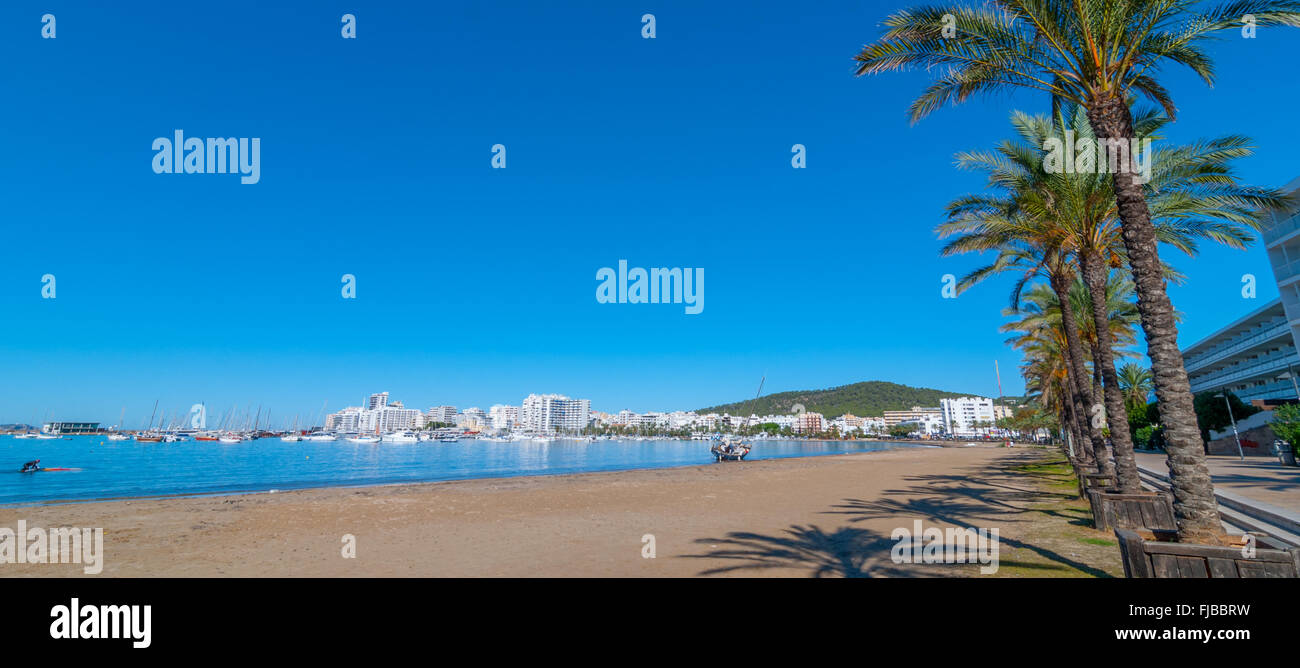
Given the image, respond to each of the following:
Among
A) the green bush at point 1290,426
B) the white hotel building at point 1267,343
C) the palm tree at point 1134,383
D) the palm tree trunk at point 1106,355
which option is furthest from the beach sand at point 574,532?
the palm tree at point 1134,383

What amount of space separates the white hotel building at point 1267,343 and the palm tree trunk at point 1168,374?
1102 inches

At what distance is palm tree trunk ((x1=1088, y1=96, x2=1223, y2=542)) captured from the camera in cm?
648

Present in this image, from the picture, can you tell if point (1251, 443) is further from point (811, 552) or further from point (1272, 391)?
point (811, 552)

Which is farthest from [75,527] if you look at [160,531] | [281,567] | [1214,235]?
[1214,235]

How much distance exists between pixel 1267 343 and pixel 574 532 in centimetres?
6063

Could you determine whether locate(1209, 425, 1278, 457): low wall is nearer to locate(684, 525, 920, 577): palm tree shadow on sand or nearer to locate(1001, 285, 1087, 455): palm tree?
locate(1001, 285, 1087, 455): palm tree

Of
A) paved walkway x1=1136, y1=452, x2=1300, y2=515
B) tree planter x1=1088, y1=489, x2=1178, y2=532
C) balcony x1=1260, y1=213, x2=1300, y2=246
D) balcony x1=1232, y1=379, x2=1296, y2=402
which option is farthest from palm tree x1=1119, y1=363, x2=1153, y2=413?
tree planter x1=1088, y1=489, x2=1178, y2=532

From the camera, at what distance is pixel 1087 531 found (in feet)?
34.5

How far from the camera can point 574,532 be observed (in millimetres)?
13102

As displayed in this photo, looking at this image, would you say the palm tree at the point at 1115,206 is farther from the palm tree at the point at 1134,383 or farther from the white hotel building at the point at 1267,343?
the palm tree at the point at 1134,383

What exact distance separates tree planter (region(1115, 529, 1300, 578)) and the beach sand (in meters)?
2.02

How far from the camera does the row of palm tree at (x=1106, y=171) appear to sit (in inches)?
275
